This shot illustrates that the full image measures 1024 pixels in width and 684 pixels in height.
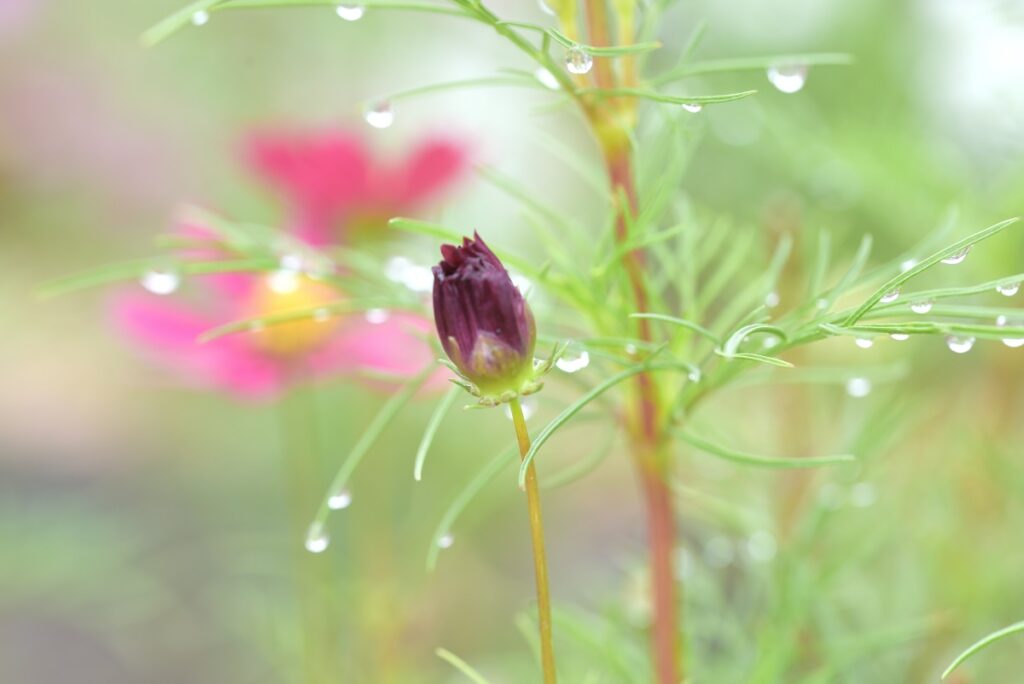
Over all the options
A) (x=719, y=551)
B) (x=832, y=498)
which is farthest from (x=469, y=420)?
(x=832, y=498)

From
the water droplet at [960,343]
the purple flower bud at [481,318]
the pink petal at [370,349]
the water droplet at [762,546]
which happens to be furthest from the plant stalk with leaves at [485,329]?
the pink petal at [370,349]

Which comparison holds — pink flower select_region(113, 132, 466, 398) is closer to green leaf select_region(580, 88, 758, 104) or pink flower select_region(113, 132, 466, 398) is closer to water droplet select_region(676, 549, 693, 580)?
water droplet select_region(676, 549, 693, 580)

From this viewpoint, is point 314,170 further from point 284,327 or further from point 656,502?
point 656,502

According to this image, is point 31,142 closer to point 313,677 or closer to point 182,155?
point 182,155

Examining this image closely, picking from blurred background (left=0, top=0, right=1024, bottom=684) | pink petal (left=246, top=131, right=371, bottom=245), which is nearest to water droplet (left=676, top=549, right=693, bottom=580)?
blurred background (left=0, top=0, right=1024, bottom=684)

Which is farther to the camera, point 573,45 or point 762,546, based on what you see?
point 762,546

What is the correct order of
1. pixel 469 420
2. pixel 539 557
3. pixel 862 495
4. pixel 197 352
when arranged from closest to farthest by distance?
pixel 539 557
pixel 862 495
pixel 197 352
pixel 469 420

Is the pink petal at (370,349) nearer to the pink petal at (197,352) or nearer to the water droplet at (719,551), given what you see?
the pink petal at (197,352)
